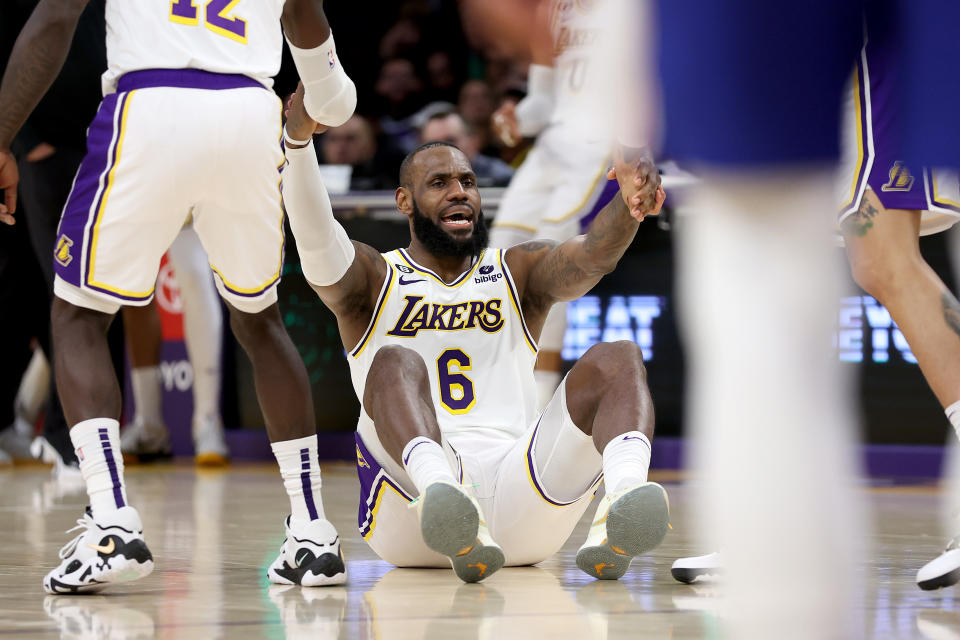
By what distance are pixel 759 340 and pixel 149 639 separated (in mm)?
1671

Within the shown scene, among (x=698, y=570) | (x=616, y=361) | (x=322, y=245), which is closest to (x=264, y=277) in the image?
(x=322, y=245)

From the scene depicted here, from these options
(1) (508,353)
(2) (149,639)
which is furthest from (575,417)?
(2) (149,639)

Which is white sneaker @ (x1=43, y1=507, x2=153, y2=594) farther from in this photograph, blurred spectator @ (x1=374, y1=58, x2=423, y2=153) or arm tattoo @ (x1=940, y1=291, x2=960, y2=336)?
blurred spectator @ (x1=374, y1=58, x2=423, y2=153)

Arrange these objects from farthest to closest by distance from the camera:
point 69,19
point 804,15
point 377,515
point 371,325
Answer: point 371,325, point 377,515, point 69,19, point 804,15

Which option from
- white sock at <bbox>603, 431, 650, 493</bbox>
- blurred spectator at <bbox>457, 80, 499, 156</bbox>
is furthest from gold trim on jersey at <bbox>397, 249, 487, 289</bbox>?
blurred spectator at <bbox>457, 80, 499, 156</bbox>

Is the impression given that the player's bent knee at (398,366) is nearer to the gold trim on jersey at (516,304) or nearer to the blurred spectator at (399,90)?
Answer: the gold trim on jersey at (516,304)

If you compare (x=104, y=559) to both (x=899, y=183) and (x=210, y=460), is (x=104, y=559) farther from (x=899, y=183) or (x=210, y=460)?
(x=210, y=460)

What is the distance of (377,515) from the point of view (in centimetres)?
376

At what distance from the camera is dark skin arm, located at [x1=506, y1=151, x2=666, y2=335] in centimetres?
317

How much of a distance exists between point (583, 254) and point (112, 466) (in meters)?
1.48

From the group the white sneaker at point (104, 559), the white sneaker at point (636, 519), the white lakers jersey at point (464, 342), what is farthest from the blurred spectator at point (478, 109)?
the white sneaker at point (636, 519)

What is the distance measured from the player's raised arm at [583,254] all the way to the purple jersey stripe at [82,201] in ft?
4.40

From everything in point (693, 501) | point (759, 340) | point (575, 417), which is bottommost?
point (693, 501)

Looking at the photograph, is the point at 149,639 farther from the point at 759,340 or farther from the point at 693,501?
the point at 693,501
